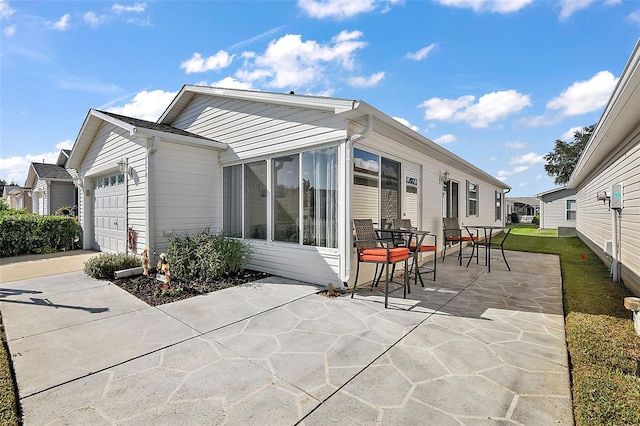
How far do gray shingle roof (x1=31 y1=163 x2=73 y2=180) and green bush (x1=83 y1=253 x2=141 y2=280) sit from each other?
39.0 feet

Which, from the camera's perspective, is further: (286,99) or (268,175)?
(268,175)

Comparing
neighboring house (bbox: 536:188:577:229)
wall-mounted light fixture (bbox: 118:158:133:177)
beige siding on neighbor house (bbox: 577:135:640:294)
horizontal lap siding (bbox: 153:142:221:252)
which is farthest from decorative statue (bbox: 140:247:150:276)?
neighboring house (bbox: 536:188:577:229)

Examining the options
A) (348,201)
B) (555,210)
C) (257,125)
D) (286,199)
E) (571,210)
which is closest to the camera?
(348,201)

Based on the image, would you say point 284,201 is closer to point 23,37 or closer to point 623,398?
point 623,398

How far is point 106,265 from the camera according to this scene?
559cm

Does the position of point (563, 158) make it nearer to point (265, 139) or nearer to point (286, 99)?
point (265, 139)

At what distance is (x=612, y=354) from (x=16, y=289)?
792 cm

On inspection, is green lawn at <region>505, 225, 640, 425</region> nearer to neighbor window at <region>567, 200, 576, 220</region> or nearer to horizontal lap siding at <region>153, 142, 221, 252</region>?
horizontal lap siding at <region>153, 142, 221, 252</region>

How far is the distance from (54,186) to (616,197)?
20526 mm

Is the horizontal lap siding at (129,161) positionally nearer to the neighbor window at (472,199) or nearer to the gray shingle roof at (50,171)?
the gray shingle roof at (50,171)

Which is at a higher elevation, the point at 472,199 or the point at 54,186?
the point at 54,186

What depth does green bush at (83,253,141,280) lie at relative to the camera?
5535mm

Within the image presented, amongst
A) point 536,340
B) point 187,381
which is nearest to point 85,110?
point 187,381

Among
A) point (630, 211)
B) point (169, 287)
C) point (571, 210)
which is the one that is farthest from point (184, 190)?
point (571, 210)
